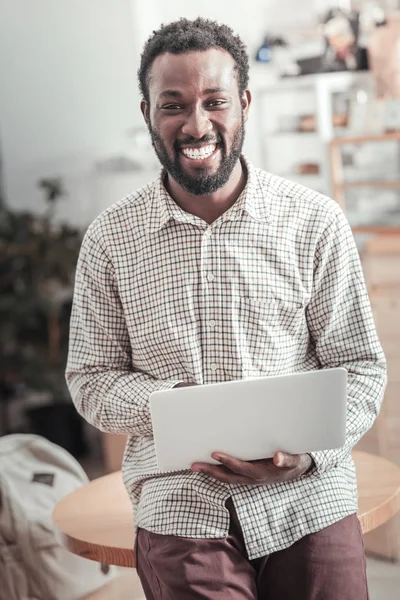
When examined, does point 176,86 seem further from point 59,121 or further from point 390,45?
point 59,121

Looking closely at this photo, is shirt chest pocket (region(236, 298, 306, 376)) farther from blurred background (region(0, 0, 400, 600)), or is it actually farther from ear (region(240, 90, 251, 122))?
blurred background (region(0, 0, 400, 600))

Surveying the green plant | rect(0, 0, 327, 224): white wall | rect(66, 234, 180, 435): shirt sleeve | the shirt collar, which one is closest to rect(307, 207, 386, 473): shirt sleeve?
the shirt collar

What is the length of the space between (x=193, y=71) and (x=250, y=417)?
635 millimetres

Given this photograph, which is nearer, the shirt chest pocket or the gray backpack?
the shirt chest pocket

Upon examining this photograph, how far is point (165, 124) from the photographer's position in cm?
167

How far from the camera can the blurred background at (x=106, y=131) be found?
146 inches

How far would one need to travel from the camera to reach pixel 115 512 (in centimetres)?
206

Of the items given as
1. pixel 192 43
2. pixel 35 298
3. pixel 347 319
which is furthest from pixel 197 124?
pixel 35 298

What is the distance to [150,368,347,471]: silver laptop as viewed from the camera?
1.45 metres

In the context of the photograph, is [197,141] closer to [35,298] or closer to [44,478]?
[44,478]

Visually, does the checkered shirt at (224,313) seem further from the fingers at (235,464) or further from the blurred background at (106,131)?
the blurred background at (106,131)

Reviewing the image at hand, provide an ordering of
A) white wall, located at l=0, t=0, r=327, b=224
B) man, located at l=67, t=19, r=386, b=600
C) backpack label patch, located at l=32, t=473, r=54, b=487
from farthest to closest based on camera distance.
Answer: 1. white wall, located at l=0, t=0, r=327, b=224
2. backpack label patch, located at l=32, t=473, r=54, b=487
3. man, located at l=67, t=19, r=386, b=600

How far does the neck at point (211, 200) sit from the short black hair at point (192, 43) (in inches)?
6.8

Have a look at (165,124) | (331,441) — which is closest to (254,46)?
(165,124)
